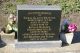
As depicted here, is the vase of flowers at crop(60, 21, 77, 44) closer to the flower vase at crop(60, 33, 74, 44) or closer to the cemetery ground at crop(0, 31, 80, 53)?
the flower vase at crop(60, 33, 74, 44)

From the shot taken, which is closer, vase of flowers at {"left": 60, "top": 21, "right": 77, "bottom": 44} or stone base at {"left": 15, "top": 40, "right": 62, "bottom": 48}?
stone base at {"left": 15, "top": 40, "right": 62, "bottom": 48}

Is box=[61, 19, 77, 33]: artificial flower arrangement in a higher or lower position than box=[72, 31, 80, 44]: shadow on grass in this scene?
higher

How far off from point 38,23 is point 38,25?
0.16 feet

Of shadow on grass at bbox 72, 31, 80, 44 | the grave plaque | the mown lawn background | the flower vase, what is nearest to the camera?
the grave plaque

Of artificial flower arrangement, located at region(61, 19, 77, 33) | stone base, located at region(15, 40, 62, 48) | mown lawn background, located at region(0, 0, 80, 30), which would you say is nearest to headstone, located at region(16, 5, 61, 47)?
stone base, located at region(15, 40, 62, 48)

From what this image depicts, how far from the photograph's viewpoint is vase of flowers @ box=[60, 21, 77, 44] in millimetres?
8664

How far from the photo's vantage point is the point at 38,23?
8.27 meters

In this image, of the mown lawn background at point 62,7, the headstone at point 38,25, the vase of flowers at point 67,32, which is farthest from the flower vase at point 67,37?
the mown lawn background at point 62,7

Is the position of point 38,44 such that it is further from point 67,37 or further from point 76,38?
point 76,38

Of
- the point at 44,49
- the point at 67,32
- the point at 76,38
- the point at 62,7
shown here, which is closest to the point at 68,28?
the point at 67,32

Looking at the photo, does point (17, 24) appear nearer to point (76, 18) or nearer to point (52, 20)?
point (52, 20)

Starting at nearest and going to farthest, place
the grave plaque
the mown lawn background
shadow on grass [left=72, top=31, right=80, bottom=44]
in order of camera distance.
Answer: the grave plaque → shadow on grass [left=72, top=31, right=80, bottom=44] → the mown lawn background

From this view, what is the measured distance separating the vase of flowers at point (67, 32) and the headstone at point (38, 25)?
0.95 ft

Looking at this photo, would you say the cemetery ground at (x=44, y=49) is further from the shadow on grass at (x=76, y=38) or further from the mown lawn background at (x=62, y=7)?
the mown lawn background at (x=62, y=7)
